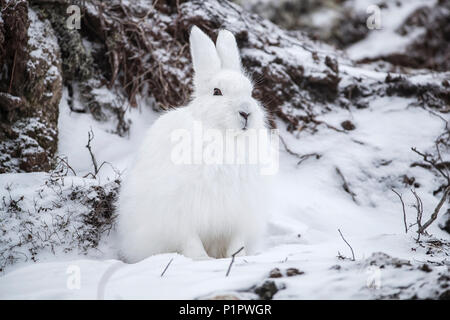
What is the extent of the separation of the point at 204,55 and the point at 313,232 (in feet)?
6.85

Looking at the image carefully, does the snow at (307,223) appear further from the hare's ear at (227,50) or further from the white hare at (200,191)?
the hare's ear at (227,50)

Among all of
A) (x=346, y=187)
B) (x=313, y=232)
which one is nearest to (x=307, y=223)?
(x=313, y=232)

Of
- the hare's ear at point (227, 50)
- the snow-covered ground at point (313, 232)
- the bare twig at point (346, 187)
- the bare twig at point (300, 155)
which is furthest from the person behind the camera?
the bare twig at point (300, 155)

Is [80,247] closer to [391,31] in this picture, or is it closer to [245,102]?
[245,102]

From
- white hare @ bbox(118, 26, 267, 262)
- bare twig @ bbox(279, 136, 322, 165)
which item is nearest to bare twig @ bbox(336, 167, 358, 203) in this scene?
bare twig @ bbox(279, 136, 322, 165)

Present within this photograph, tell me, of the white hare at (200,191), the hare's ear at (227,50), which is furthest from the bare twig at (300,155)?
the white hare at (200,191)

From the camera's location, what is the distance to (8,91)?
383 centimetres

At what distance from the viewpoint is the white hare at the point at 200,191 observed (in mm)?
2988

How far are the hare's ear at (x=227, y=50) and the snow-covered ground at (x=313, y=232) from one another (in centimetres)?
152

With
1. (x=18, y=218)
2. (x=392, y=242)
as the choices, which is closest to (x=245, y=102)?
(x=392, y=242)

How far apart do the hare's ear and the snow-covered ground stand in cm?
152

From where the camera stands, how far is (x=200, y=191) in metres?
2.97

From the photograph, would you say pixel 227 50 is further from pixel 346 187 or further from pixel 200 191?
pixel 346 187
